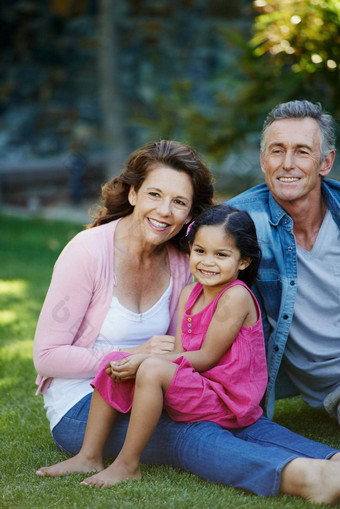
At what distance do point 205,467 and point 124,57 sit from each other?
387 inches

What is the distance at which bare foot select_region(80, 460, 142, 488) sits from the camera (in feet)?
8.09

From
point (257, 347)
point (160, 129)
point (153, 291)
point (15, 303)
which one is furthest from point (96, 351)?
point (160, 129)

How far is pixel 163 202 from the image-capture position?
2.89 m

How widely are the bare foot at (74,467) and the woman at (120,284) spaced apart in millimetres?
162

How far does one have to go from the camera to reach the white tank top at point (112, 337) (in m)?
2.86

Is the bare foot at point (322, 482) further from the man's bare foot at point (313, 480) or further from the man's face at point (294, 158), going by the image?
the man's face at point (294, 158)

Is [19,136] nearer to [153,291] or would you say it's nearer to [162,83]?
[162,83]

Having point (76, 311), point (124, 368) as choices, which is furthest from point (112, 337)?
point (124, 368)

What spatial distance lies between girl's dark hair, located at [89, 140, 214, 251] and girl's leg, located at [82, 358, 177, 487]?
2.54 ft

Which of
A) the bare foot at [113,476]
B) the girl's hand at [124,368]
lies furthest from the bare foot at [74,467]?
the girl's hand at [124,368]

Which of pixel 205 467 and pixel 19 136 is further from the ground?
pixel 19 136

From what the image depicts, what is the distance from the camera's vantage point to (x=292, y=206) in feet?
9.93

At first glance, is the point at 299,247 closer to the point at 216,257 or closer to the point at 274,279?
the point at 274,279

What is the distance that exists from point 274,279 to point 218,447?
77 cm
